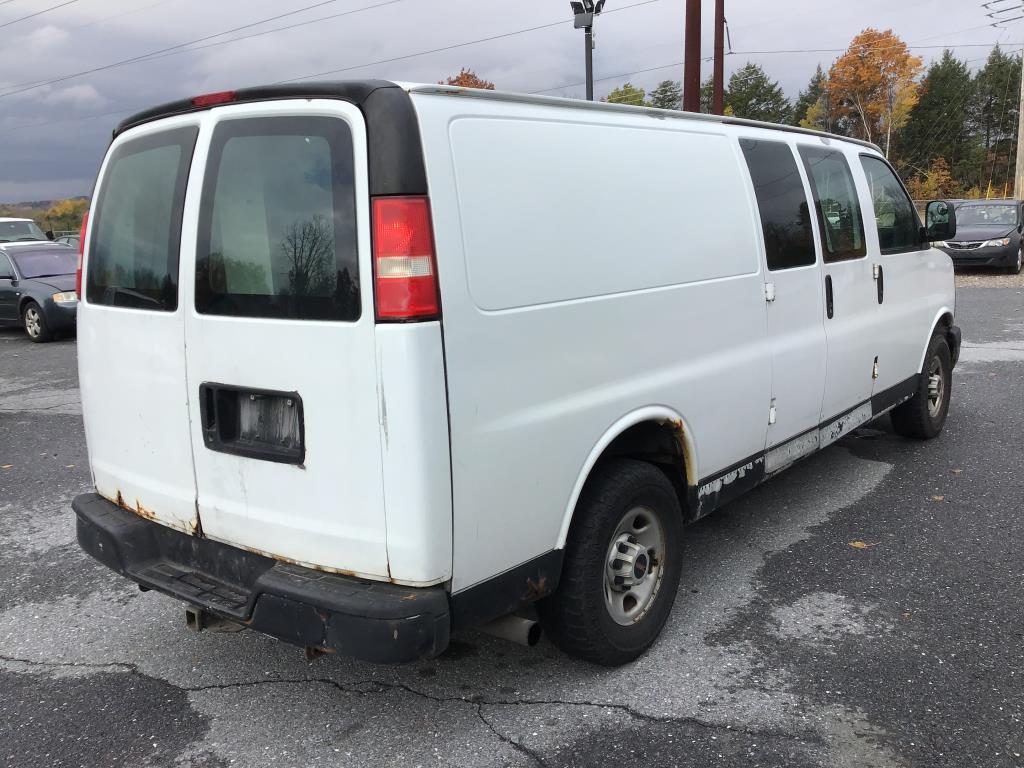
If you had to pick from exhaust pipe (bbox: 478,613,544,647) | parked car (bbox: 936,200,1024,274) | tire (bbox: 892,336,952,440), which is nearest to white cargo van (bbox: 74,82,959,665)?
exhaust pipe (bbox: 478,613,544,647)

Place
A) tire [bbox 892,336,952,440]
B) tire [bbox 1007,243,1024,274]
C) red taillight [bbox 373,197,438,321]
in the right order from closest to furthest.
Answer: red taillight [bbox 373,197,438,321] → tire [bbox 892,336,952,440] → tire [bbox 1007,243,1024,274]

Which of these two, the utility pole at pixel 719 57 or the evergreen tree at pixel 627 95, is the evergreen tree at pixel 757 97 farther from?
the utility pole at pixel 719 57

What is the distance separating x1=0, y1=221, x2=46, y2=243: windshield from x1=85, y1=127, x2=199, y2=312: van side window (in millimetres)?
19467

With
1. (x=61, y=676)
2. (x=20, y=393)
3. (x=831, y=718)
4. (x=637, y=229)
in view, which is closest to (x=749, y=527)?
(x=831, y=718)

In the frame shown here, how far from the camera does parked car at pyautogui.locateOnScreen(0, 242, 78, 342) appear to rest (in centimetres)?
1349

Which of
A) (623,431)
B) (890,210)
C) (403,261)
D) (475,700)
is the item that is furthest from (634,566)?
(890,210)

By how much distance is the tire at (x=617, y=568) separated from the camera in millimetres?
3084

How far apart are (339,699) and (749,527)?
2.62 metres

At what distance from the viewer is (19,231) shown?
20.4 meters

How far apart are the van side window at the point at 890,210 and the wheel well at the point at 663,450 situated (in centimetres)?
245

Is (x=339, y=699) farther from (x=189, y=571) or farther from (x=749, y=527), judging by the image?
(x=749, y=527)

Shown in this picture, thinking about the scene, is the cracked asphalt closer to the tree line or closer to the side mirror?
the side mirror

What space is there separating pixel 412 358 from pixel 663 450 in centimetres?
154

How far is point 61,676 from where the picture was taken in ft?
11.3
